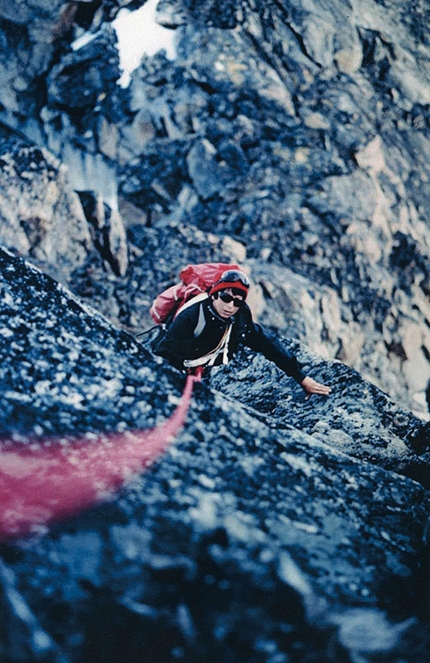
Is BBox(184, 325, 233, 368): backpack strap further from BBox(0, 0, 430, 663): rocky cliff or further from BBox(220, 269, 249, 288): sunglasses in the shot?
BBox(0, 0, 430, 663): rocky cliff

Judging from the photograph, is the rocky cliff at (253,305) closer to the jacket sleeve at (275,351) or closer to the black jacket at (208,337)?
the jacket sleeve at (275,351)

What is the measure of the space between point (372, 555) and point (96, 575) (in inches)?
38.4

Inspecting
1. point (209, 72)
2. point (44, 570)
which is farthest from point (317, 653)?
point (209, 72)

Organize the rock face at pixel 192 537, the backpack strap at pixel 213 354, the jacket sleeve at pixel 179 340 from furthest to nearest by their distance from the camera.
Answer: the backpack strap at pixel 213 354 → the jacket sleeve at pixel 179 340 → the rock face at pixel 192 537

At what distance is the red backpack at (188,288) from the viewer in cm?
353

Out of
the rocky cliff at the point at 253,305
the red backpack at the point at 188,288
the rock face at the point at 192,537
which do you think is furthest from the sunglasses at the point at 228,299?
the rock face at the point at 192,537

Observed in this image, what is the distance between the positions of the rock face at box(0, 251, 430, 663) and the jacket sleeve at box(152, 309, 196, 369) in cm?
108

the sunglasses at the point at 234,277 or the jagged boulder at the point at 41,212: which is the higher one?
the sunglasses at the point at 234,277

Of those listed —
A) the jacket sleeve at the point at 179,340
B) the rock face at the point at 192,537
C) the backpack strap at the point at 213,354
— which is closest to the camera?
the rock face at the point at 192,537

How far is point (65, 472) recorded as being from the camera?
4.92 ft

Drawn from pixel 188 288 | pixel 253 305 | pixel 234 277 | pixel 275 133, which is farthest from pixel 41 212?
pixel 275 133

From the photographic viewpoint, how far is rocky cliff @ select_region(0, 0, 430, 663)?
50.6 inches

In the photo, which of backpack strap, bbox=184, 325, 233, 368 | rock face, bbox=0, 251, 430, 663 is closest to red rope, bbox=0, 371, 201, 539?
rock face, bbox=0, 251, 430, 663

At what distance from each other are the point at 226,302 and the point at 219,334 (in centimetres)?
31
